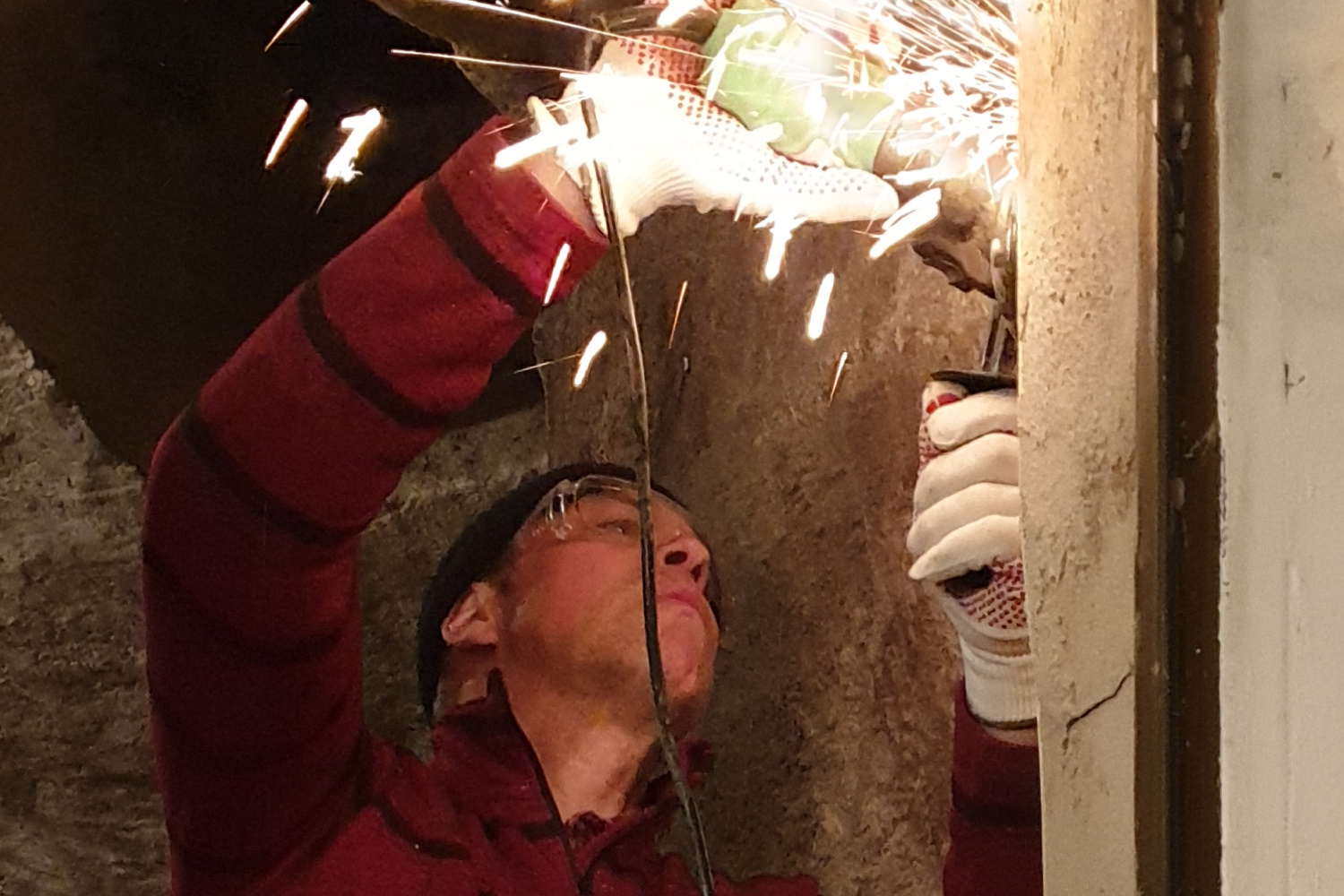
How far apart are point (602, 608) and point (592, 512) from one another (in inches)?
3.6

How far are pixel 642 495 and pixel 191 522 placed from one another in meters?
0.36

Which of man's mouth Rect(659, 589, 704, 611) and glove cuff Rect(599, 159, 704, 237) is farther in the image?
man's mouth Rect(659, 589, 704, 611)

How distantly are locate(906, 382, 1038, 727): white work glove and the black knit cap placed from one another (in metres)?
0.31

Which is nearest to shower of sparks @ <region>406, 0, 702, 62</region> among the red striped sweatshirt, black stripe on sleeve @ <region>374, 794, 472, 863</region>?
the red striped sweatshirt

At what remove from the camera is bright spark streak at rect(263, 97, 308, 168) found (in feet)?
3.13

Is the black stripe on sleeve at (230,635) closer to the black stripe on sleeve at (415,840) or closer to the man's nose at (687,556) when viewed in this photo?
the black stripe on sleeve at (415,840)

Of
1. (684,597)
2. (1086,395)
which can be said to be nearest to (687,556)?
(684,597)

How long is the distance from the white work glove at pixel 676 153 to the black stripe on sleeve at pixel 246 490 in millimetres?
307

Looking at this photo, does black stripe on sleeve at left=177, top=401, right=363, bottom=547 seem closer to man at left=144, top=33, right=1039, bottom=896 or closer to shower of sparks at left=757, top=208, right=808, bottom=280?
man at left=144, top=33, right=1039, bottom=896

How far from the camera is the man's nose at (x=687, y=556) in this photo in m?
1.06

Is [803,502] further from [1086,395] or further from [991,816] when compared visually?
[1086,395]

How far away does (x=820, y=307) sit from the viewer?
1.19 m

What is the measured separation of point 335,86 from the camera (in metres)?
0.96

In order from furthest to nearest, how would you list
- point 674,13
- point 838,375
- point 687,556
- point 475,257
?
point 838,375, point 687,556, point 475,257, point 674,13
